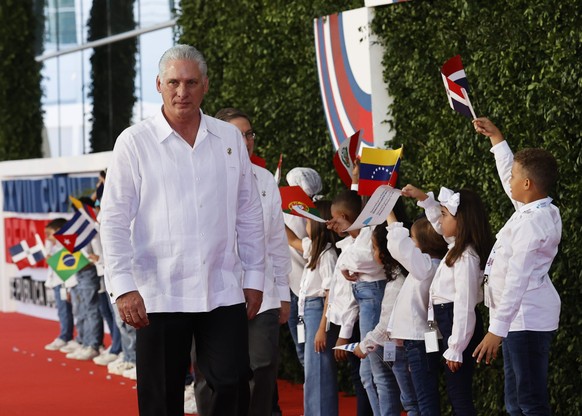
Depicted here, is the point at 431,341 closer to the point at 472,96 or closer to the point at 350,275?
the point at 350,275

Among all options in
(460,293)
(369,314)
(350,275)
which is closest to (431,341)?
(460,293)

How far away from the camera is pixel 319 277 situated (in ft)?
23.7

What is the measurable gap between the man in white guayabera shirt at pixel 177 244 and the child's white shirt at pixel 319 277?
246cm

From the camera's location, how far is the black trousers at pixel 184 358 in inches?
181

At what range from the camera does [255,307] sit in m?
4.84

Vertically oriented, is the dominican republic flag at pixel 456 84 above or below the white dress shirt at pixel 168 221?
above

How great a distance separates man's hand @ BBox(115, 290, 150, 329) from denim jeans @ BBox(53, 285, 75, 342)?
8.56 metres

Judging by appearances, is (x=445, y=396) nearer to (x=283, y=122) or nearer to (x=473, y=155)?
(x=473, y=155)

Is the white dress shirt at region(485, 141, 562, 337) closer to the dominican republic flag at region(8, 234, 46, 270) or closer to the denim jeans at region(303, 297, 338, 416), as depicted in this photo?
the denim jeans at region(303, 297, 338, 416)

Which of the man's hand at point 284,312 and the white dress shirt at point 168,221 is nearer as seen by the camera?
the white dress shirt at point 168,221

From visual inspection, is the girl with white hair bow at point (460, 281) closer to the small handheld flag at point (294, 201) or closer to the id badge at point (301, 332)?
the small handheld flag at point (294, 201)

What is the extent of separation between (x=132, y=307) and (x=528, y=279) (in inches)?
78.1

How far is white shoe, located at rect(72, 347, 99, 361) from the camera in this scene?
1184 cm

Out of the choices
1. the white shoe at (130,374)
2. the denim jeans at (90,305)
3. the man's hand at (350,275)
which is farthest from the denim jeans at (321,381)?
the denim jeans at (90,305)
